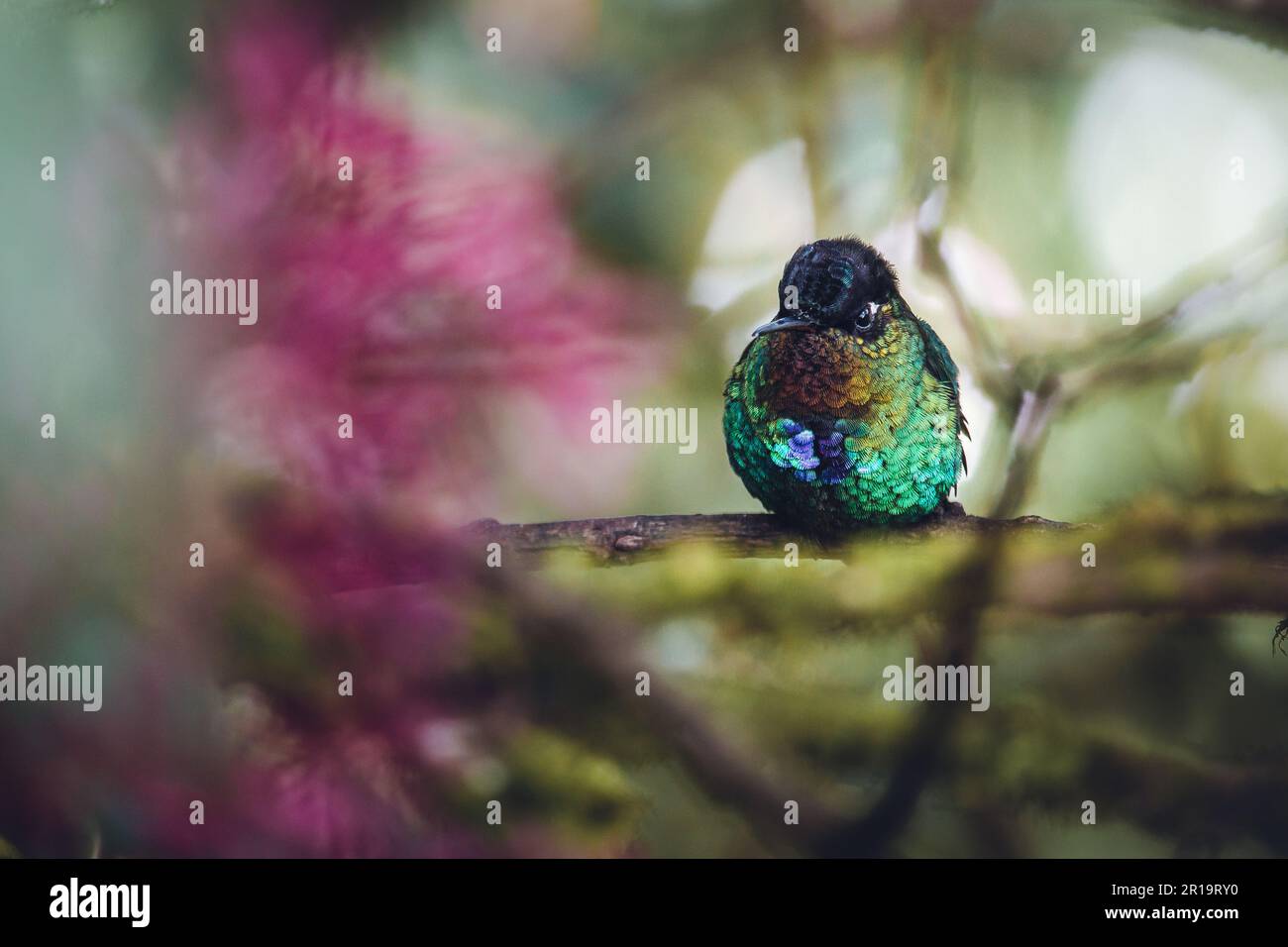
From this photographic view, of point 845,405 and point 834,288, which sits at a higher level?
point 834,288

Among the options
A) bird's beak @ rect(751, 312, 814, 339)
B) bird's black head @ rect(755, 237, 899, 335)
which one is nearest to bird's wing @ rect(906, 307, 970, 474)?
bird's black head @ rect(755, 237, 899, 335)

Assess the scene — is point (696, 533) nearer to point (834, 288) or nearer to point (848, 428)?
point (848, 428)

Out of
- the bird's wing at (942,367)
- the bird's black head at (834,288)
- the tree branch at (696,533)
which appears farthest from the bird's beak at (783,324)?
the tree branch at (696,533)

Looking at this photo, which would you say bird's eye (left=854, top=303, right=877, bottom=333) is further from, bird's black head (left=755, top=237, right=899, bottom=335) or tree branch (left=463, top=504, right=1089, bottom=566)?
tree branch (left=463, top=504, right=1089, bottom=566)

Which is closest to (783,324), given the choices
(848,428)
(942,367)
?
(848,428)

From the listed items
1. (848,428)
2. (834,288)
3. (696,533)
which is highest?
(834,288)
